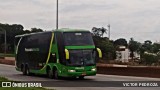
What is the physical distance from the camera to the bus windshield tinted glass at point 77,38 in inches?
1004

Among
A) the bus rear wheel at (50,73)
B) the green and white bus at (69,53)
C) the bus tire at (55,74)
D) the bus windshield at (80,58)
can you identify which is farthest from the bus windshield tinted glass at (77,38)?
the bus rear wheel at (50,73)

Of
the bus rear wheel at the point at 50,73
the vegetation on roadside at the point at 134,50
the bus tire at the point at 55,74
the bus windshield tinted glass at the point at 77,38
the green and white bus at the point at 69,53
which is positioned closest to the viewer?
the green and white bus at the point at 69,53

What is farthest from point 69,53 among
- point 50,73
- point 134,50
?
point 134,50

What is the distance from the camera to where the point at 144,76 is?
30.8 metres

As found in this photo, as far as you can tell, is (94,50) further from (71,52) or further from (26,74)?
(26,74)

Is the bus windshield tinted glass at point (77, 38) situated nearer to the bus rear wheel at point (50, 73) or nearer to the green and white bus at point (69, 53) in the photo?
the green and white bus at point (69, 53)

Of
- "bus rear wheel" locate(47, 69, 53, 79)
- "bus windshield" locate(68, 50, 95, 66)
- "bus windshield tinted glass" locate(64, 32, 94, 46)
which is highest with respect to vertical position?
"bus windshield tinted glass" locate(64, 32, 94, 46)

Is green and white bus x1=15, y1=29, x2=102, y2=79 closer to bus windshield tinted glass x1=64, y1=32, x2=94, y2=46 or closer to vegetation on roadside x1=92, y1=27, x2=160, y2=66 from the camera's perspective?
bus windshield tinted glass x1=64, y1=32, x2=94, y2=46

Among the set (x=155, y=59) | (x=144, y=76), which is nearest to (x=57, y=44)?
(x=144, y=76)

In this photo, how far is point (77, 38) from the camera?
84.5 feet

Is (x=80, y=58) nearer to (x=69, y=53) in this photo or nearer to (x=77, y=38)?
(x=69, y=53)

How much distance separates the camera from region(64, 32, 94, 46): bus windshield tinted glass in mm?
25502

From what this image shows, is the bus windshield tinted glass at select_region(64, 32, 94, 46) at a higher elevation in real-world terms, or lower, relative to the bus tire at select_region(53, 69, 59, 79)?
higher

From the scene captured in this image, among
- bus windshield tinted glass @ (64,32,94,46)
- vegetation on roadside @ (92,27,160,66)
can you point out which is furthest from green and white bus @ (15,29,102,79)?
vegetation on roadside @ (92,27,160,66)
